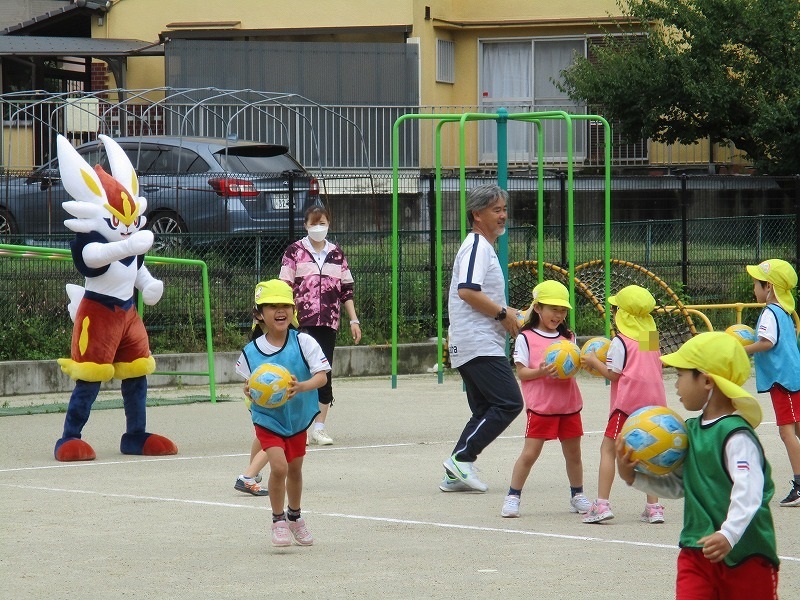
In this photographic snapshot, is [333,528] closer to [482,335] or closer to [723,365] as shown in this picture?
[482,335]

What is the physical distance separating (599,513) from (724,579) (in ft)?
9.31

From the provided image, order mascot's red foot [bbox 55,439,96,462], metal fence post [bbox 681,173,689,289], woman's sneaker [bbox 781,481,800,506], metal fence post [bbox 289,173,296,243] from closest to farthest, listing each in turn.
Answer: woman's sneaker [bbox 781,481,800,506] < mascot's red foot [bbox 55,439,96,462] < metal fence post [bbox 289,173,296,243] < metal fence post [bbox 681,173,689,289]

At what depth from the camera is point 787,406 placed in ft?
25.9

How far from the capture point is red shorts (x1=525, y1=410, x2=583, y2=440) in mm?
7367

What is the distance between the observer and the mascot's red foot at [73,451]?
9297 millimetres

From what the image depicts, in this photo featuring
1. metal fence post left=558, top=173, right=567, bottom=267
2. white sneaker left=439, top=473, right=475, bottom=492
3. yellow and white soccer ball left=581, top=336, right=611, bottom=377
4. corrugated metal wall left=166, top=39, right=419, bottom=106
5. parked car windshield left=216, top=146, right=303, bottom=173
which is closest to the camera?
yellow and white soccer ball left=581, top=336, right=611, bottom=377

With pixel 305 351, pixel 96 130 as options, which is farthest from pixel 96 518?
pixel 96 130

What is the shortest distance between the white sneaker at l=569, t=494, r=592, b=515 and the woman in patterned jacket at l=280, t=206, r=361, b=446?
2915 millimetres

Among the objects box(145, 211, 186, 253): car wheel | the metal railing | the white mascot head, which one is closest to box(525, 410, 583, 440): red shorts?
the white mascot head

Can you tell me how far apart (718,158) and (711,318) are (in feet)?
27.6

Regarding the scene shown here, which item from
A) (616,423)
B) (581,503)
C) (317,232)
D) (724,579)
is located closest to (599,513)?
(581,503)

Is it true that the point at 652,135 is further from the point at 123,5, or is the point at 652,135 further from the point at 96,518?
the point at 96,518

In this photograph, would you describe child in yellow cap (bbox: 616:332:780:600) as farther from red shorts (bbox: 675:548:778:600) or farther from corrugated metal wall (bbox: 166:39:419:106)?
corrugated metal wall (bbox: 166:39:419:106)

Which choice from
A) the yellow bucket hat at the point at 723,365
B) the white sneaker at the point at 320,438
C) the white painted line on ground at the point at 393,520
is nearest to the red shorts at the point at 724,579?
the yellow bucket hat at the point at 723,365
